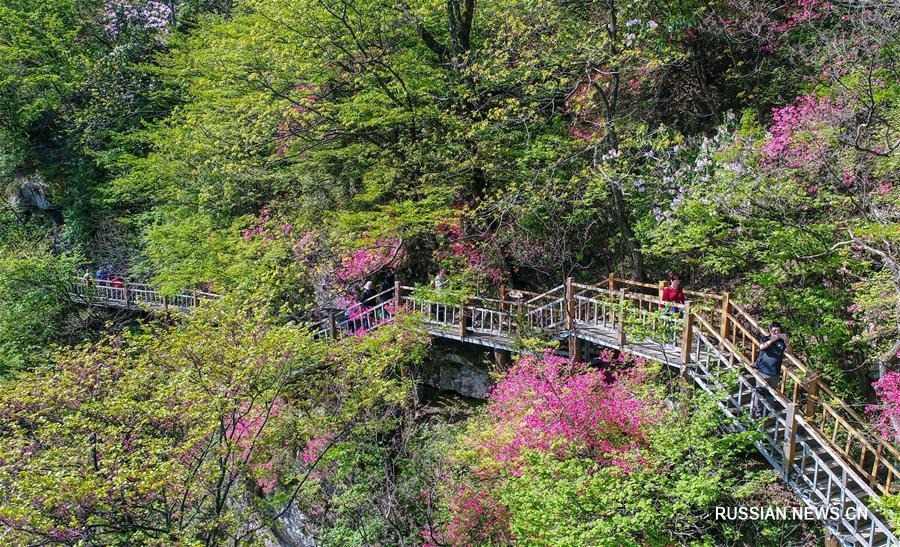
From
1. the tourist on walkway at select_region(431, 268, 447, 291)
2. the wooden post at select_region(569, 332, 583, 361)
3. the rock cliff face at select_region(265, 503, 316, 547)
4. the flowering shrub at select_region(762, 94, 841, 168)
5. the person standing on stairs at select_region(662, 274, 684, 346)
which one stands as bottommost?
the rock cliff face at select_region(265, 503, 316, 547)

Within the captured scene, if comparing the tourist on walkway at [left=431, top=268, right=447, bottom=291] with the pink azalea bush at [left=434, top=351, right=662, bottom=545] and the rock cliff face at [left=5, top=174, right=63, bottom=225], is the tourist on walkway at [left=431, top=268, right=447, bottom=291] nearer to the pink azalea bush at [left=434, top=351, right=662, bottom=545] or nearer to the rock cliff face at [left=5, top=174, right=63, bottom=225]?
the pink azalea bush at [left=434, top=351, right=662, bottom=545]

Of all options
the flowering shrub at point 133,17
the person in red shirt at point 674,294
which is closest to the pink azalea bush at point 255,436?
the person in red shirt at point 674,294

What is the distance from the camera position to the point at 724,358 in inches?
314

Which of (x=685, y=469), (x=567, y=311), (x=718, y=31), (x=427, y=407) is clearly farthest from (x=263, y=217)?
(x=685, y=469)

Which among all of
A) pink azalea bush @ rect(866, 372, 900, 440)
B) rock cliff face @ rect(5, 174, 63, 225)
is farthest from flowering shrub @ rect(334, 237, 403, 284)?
rock cliff face @ rect(5, 174, 63, 225)

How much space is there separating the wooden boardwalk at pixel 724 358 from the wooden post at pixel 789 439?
0.01 m

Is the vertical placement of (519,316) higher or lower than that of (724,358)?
lower

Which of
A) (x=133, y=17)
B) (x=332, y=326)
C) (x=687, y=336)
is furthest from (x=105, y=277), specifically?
(x=687, y=336)

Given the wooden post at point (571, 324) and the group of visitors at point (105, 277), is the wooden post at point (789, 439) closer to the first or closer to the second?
the wooden post at point (571, 324)

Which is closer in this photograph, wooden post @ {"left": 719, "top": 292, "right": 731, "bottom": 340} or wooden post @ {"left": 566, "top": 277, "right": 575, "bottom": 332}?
wooden post @ {"left": 719, "top": 292, "right": 731, "bottom": 340}

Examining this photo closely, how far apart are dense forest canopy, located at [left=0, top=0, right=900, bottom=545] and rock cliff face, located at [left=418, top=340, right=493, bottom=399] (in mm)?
895

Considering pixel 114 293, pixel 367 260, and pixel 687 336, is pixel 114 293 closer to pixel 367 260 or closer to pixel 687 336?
pixel 367 260

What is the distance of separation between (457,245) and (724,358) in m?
6.62

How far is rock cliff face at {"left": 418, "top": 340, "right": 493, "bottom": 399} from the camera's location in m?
12.7
